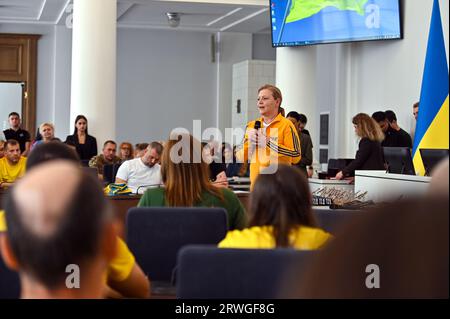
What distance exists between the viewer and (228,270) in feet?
7.03

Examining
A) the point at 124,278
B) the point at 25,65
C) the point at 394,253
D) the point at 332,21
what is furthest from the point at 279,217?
the point at 25,65

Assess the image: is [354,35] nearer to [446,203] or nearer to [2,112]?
[2,112]

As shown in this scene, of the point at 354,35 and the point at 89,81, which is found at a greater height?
the point at 354,35

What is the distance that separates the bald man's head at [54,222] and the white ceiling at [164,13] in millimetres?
11599

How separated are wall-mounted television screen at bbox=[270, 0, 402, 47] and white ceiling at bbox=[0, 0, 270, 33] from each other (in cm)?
119

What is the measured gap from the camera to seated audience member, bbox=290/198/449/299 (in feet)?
1.82

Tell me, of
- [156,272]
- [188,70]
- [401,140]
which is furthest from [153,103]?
[156,272]

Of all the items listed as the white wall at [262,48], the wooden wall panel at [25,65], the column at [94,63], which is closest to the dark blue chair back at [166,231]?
the column at [94,63]

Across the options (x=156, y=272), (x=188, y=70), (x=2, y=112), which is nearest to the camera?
(x=156, y=272)

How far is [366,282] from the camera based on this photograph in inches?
26.2

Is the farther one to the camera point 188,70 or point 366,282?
point 188,70

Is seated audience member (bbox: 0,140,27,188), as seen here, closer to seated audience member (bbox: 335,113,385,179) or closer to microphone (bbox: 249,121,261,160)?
microphone (bbox: 249,121,261,160)

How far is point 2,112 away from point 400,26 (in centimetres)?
871
